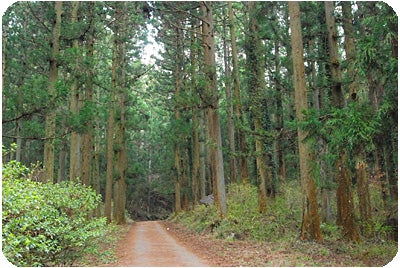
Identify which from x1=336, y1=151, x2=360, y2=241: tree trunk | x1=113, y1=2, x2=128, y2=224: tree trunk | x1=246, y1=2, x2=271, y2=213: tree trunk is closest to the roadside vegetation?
x1=336, y1=151, x2=360, y2=241: tree trunk

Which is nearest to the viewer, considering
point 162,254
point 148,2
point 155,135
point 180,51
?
point 162,254

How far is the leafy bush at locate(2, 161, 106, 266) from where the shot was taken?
19.7ft

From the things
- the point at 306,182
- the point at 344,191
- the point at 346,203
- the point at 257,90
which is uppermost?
the point at 257,90

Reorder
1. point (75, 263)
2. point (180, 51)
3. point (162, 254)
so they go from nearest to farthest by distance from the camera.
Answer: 1. point (75, 263)
2. point (162, 254)
3. point (180, 51)

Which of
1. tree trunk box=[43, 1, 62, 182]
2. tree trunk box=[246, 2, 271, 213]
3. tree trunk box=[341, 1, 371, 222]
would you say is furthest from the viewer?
tree trunk box=[246, 2, 271, 213]

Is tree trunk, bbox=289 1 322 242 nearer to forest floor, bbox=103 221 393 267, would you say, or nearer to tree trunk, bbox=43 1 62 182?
forest floor, bbox=103 221 393 267

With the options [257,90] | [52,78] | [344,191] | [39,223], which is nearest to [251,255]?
[344,191]

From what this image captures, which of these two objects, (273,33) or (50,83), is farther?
(273,33)

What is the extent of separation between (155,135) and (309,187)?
36385mm

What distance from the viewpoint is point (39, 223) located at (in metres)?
7.00

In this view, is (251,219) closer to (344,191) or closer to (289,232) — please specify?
(289,232)

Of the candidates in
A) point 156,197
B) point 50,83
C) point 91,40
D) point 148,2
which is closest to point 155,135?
point 156,197

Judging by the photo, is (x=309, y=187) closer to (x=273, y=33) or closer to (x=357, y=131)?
(x=357, y=131)

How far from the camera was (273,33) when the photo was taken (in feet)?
63.6
